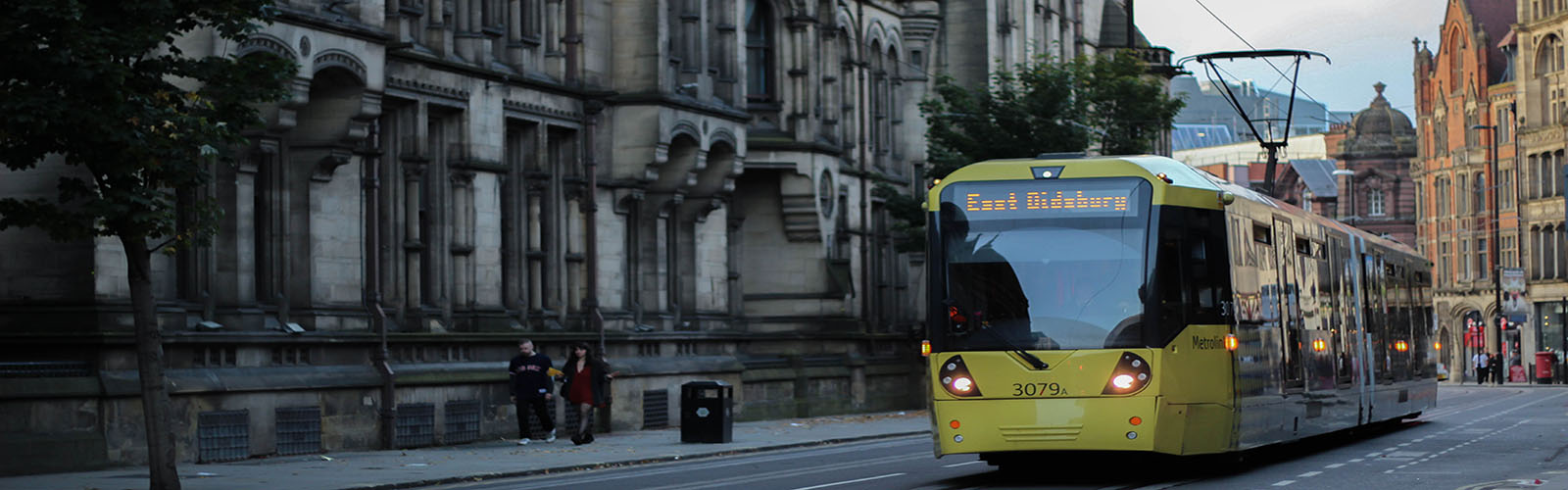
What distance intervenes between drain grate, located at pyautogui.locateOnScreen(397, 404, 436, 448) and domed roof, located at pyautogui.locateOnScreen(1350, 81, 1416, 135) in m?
113

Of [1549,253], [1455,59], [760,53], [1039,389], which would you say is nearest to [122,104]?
[1039,389]

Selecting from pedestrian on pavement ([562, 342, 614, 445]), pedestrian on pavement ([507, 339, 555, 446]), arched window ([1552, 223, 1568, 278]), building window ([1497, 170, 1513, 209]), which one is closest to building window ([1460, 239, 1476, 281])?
building window ([1497, 170, 1513, 209])

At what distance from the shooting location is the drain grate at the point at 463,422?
33375mm

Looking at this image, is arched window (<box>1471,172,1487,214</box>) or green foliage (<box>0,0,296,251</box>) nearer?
green foliage (<box>0,0,296,251</box>)

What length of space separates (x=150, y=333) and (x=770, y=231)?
28814 mm

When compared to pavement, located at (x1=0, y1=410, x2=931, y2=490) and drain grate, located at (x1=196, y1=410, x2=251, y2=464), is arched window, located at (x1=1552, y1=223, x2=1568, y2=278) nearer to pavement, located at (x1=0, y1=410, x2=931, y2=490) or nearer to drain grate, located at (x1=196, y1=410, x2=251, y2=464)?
pavement, located at (x1=0, y1=410, x2=931, y2=490)

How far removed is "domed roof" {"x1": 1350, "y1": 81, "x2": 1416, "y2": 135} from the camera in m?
138

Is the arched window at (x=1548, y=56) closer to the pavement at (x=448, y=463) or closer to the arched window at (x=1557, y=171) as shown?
the arched window at (x=1557, y=171)

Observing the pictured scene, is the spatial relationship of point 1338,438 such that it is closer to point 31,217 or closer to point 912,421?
point 912,421

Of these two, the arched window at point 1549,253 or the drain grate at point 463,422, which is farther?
the arched window at point 1549,253

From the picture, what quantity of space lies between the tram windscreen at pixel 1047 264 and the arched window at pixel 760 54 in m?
27.3

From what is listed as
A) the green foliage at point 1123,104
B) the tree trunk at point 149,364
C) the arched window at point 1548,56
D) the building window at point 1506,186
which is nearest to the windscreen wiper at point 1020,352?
the tree trunk at point 149,364

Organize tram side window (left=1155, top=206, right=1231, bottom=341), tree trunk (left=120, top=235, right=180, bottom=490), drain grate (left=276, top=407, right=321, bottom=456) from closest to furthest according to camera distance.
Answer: tram side window (left=1155, top=206, right=1231, bottom=341)
tree trunk (left=120, top=235, right=180, bottom=490)
drain grate (left=276, top=407, right=321, bottom=456)

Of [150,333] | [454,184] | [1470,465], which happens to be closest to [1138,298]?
[1470,465]
